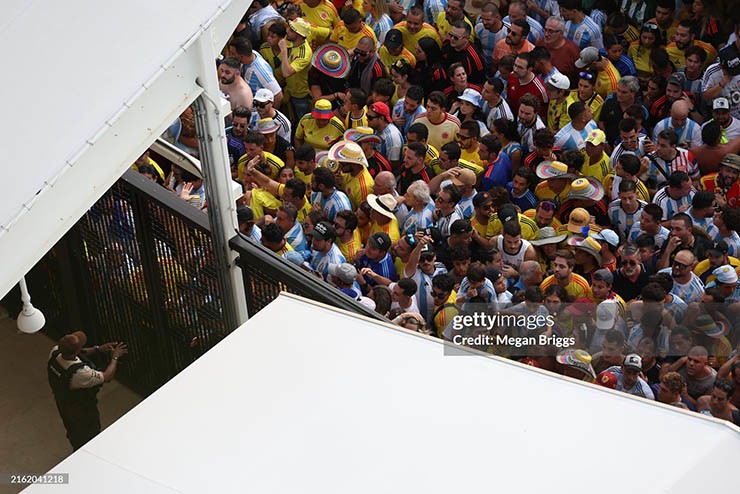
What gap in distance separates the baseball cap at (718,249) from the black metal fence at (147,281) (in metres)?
2.86

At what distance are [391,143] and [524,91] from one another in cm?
126


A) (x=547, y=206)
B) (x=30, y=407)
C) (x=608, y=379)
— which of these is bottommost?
(x=30, y=407)

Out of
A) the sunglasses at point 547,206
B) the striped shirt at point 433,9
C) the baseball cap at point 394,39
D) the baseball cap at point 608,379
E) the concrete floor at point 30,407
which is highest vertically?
the striped shirt at point 433,9

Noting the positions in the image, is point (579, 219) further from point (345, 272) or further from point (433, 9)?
point (433, 9)

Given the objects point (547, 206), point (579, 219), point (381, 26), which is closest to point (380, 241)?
point (547, 206)

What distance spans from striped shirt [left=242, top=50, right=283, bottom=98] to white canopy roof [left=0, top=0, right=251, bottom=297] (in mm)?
3798

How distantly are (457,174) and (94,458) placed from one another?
4.15m

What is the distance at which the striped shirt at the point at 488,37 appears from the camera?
873cm

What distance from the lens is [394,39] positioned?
27.7 ft

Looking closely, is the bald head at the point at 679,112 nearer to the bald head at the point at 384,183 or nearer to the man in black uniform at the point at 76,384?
the bald head at the point at 384,183

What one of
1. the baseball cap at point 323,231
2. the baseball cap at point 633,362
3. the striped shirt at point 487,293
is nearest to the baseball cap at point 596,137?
the striped shirt at point 487,293

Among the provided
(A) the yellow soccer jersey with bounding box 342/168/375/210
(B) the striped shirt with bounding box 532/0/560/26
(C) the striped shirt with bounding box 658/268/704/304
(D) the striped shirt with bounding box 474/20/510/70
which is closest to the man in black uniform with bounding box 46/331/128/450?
(A) the yellow soccer jersey with bounding box 342/168/375/210

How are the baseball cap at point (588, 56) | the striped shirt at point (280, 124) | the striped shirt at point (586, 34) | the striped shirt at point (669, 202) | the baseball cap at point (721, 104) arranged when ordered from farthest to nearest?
1. the striped shirt at point (586, 34)
2. the baseball cap at point (588, 56)
3. the striped shirt at point (280, 124)
4. the baseball cap at point (721, 104)
5. the striped shirt at point (669, 202)

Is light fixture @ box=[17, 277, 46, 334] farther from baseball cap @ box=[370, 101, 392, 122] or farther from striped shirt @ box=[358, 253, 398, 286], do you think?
baseball cap @ box=[370, 101, 392, 122]
